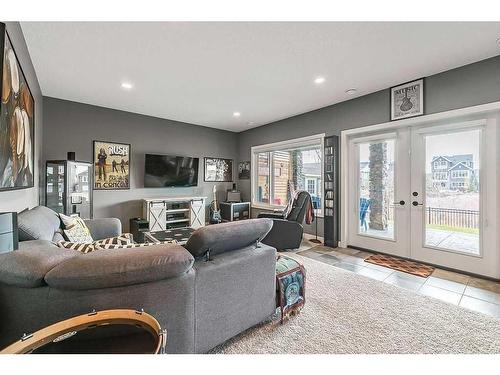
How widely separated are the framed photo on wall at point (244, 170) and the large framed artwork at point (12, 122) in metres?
4.47

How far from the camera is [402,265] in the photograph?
3.13 meters

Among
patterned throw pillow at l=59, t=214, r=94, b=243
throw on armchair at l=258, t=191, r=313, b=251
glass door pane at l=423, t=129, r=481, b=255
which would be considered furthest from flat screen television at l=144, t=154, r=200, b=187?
glass door pane at l=423, t=129, r=481, b=255

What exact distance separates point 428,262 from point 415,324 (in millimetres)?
1738

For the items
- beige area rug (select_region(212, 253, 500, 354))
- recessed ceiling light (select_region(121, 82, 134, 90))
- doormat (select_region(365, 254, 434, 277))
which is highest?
recessed ceiling light (select_region(121, 82, 134, 90))

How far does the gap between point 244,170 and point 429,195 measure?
4.11 metres

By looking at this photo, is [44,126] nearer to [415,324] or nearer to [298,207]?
[298,207]

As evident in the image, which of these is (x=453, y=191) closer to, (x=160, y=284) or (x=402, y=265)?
(x=402, y=265)

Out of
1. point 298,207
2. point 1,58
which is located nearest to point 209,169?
point 298,207

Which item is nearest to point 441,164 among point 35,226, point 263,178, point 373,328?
point 373,328

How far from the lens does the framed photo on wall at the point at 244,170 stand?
20.0 ft

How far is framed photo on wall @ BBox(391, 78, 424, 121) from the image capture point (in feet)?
10.0

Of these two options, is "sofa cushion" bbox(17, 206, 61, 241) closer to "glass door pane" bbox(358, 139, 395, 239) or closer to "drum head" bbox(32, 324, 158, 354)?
"drum head" bbox(32, 324, 158, 354)
